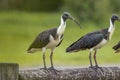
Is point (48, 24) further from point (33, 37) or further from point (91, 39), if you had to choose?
point (91, 39)

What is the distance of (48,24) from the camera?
24.0 meters

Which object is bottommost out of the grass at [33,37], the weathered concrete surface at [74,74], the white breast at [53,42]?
the weathered concrete surface at [74,74]

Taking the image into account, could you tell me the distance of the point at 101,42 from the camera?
7320 millimetres

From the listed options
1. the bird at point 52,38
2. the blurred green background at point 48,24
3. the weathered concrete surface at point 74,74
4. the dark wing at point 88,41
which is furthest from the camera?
the blurred green background at point 48,24

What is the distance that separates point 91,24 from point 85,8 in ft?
2.74

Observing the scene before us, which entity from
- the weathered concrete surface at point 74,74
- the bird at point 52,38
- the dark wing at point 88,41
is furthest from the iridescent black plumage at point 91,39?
the weathered concrete surface at point 74,74

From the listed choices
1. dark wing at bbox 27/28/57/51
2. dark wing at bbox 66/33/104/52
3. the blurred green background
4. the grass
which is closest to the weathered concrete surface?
dark wing at bbox 66/33/104/52

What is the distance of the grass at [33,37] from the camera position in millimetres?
17938

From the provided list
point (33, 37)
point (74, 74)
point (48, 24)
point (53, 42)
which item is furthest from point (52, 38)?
point (48, 24)

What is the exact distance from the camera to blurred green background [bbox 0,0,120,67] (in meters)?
18.6

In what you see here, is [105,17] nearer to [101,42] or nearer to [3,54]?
[3,54]

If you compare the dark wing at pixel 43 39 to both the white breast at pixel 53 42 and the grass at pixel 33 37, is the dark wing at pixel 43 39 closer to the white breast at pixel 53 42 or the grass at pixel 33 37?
the white breast at pixel 53 42

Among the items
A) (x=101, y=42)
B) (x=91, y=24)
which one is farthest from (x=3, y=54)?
(x=101, y=42)

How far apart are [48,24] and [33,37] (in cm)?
160
